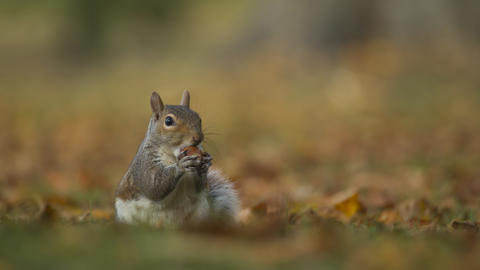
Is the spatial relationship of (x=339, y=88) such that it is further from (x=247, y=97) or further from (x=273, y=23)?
(x=273, y=23)

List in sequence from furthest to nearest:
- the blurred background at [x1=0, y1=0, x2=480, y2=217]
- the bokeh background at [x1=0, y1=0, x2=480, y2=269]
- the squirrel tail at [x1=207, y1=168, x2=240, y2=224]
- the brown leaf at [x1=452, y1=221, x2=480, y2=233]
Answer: the blurred background at [x1=0, y1=0, x2=480, y2=217] → the bokeh background at [x1=0, y1=0, x2=480, y2=269] → the squirrel tail at [x1=207, y1=168, x2=240, y2=224] → the brown leaf at [x1=452, y1=221, x2=480, y2=233]

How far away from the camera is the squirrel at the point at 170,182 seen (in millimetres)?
2332

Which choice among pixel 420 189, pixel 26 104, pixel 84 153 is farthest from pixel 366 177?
pixel 26 104

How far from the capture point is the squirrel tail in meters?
2.56

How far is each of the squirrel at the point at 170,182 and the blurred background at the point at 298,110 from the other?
16.2 inches

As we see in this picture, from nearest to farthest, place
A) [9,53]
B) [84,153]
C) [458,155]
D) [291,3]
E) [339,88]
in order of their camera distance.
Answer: [458,155] < [84,153] < [339,88] < [291,3] < [9,53]

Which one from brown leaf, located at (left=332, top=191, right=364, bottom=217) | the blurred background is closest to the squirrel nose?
the blurred background

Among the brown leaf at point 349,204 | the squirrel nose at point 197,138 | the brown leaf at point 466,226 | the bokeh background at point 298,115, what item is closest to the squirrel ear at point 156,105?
the squirrel nose at point 197,138

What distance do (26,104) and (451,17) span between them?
305 inches

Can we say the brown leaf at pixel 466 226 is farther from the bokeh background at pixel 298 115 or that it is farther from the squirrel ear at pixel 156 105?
the squirrel ear at pixel 156 105

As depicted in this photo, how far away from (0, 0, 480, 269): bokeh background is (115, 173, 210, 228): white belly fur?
1.32 feet

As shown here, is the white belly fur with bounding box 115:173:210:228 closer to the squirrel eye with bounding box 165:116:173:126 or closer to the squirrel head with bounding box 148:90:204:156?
the squirrel head with bounding box 148:90:204:156

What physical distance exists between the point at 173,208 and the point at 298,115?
478 cm

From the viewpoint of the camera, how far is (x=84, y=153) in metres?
6.23
